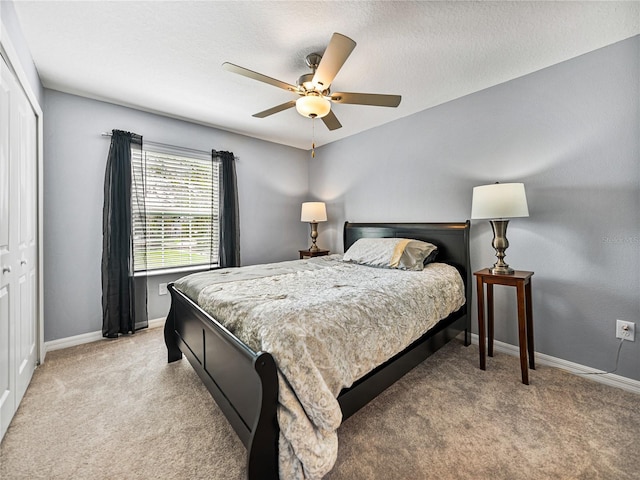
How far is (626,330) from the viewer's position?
1977 millimetres

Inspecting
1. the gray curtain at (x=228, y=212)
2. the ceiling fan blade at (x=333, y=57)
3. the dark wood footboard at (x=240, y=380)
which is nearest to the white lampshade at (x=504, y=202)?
the ceiling fan blade at (x=333, y=57)

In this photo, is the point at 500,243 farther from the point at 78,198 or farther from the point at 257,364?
the point at 78,198

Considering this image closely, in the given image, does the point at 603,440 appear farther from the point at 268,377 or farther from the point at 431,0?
the point at 431,0

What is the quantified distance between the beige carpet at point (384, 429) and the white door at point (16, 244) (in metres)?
0.23

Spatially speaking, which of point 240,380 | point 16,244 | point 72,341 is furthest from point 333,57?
point 72,341

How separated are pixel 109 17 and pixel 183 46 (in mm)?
429

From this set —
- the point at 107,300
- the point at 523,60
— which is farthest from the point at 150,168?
the point at 523,60

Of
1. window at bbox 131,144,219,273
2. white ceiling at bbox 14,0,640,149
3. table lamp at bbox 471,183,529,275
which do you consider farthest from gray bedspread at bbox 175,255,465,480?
white ceiling at bbox 14,0,640,149

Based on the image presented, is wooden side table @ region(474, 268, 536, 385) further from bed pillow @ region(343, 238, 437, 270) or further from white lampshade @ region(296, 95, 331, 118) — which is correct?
white lampshade @ region(296, 95, 331, 118)

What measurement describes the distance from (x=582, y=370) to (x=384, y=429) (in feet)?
5.85

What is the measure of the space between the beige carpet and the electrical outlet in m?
0.39

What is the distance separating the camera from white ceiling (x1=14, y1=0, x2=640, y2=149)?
168 cm

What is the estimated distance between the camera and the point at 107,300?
279cm

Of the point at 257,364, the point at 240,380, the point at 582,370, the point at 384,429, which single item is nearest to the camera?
the point at 257,364
